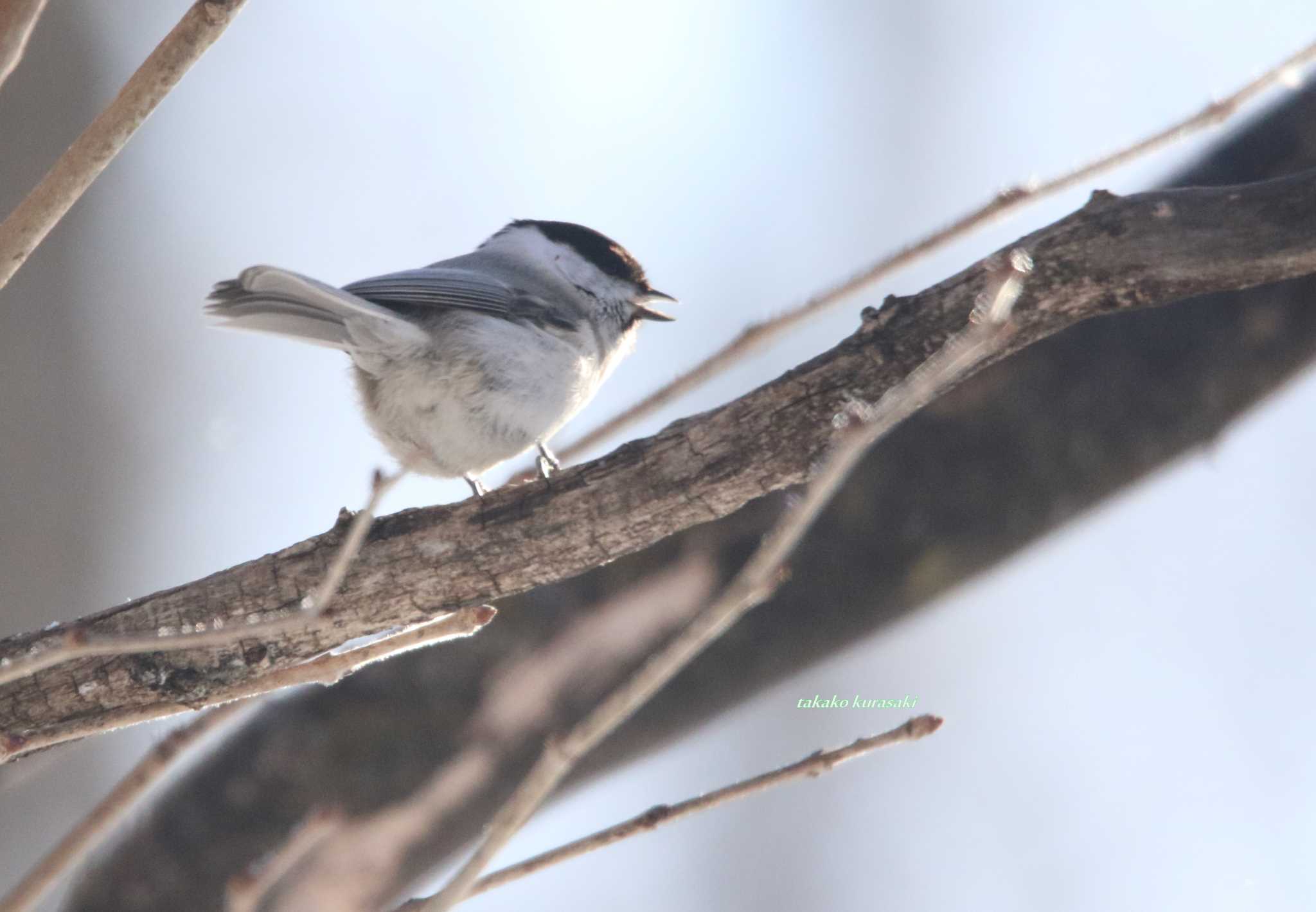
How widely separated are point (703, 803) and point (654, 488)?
2.55ft

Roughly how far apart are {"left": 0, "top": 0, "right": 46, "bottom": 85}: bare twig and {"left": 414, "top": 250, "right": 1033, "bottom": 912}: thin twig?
1113 millimetres

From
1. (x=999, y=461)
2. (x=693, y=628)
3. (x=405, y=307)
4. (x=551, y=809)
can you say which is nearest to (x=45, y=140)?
(x=405, y=307)

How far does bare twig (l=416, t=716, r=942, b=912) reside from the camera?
1141mm

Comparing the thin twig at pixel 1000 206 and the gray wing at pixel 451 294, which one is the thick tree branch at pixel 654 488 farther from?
the gray wing at pixel 451 294

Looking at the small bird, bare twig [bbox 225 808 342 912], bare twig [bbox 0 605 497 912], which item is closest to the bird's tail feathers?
the small bird

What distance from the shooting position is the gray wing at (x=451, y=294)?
2.74m

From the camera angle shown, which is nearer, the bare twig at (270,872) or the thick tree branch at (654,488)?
the bare twig at (270,872)

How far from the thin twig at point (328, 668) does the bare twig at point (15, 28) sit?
32.1 inches

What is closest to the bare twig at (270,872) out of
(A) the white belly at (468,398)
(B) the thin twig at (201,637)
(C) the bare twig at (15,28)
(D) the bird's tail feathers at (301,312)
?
(B) the thin twig at (201,637)

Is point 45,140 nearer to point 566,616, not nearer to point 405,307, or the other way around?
point 405,307

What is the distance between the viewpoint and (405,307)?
285cm

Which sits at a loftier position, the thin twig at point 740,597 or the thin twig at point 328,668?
the thin twig at point 328,668

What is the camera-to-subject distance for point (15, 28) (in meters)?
1.44

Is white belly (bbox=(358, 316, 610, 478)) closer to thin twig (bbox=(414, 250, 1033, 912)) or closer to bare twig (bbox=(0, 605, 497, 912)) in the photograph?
bare twig (bbox=(0, 605, 497, 912))
